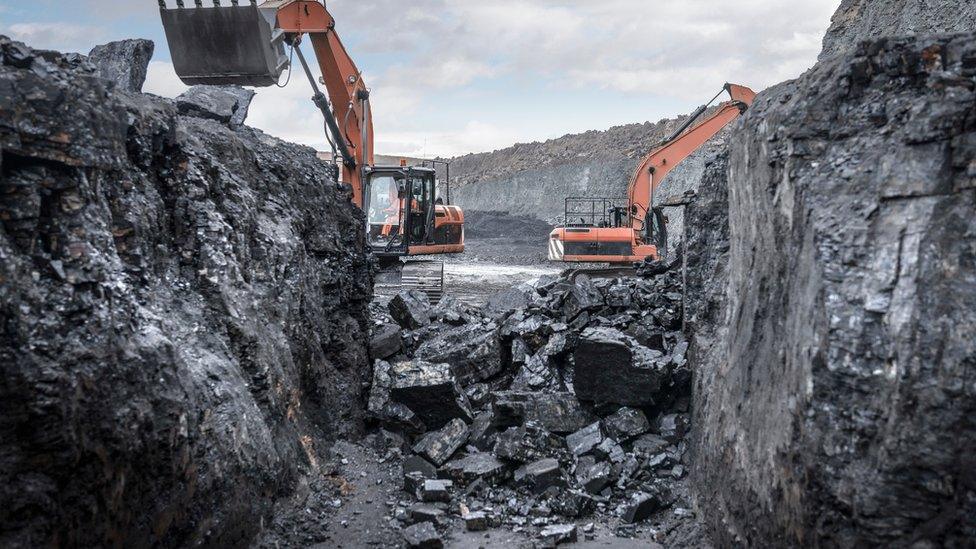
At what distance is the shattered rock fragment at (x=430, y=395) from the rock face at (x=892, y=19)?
5.40 metres

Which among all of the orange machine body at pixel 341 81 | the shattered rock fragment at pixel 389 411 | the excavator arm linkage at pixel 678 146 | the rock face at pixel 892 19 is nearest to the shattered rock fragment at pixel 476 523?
the shattered rock fragment at pixel 389 411

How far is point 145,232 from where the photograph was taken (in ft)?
12.8

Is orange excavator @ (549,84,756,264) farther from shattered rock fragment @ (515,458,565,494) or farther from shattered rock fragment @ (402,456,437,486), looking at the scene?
shattered rock fragment @ (402,456,437,486)

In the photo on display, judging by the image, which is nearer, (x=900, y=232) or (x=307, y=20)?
(x=900, y=232)

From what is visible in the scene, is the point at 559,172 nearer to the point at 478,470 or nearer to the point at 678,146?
the point at 678,146

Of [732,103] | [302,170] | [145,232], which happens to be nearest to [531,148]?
[732,103]

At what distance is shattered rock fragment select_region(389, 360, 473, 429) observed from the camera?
22.5 feet

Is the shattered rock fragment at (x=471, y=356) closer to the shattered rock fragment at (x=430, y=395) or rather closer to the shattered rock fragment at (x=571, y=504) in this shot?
the shattered rock fragment at (x=430, y=395)

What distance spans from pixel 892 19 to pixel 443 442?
11.1 metres

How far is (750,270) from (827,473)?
1639mm

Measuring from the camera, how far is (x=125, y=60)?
19.2 feet

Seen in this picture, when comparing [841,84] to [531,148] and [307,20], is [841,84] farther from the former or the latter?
[531,148]

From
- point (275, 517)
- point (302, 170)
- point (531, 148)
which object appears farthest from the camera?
point (531, 148)

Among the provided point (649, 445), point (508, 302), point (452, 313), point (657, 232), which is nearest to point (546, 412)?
point (649, 445)
